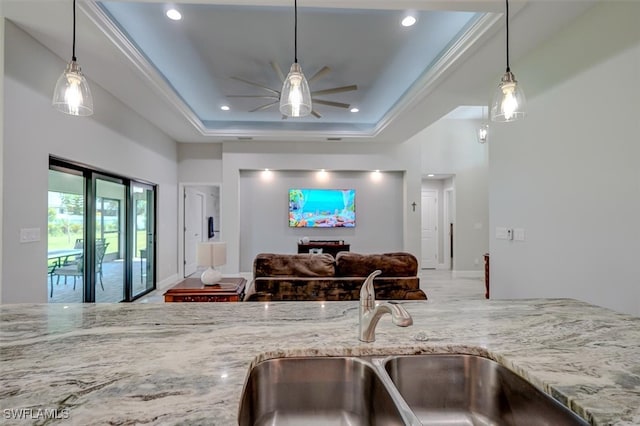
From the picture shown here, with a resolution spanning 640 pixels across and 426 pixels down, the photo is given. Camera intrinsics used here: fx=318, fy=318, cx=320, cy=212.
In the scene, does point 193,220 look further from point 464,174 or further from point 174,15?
point 464,174

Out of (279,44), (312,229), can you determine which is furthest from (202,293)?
(312,229)

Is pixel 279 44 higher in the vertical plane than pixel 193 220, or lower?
higher

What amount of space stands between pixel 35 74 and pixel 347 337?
3.55 metres

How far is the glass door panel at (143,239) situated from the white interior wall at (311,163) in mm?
1298

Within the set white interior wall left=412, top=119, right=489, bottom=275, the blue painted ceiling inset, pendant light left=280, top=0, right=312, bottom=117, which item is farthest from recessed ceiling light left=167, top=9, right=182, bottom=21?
white interior wall left=412, top=119, right=489, bottom=275

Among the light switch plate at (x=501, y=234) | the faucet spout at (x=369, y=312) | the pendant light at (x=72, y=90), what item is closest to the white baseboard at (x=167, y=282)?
the pendant light at (x=72, y=90)

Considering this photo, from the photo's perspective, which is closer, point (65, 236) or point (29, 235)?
point (29, 235)

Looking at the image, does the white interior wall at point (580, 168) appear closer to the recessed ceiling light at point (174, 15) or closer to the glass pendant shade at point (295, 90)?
the glass pendant shade at point (295, 90)

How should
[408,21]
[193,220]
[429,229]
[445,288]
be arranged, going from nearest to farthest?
[408,21] < [445,288] < [193,220] < [429,229]

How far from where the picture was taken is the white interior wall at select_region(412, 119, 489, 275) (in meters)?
6.76

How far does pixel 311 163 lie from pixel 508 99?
15.7 ft

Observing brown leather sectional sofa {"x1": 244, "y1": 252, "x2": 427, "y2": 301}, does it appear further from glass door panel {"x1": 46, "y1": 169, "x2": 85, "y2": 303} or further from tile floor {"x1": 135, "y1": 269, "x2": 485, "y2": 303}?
tile floor {"x1": 135, "y1": 269, "x2": 485, "y2": 303}

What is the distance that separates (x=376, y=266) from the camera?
296cm

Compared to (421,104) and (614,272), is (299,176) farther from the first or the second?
(614,272)
